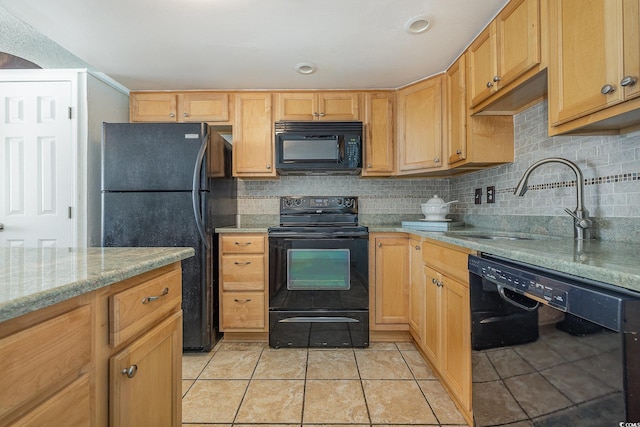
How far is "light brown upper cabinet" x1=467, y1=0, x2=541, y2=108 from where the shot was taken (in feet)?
4.36

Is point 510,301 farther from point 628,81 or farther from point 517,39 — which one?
point 517,39

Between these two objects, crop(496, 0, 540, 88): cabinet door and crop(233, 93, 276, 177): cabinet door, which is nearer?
crop(496, 0, 540, 88): cabinet door

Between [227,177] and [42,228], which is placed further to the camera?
[227,177]

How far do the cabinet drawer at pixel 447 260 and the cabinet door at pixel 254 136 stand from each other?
4.69ft

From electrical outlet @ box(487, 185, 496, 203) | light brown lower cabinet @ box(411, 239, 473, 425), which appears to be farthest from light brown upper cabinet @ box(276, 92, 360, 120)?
light brown lower cabinet @ box(411, 239, 473, 425)

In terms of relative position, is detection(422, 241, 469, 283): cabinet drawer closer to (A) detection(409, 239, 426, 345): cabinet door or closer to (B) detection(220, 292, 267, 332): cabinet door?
(A) detection(409, 239, 426, 345): cabinet door

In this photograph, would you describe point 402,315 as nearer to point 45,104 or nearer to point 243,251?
point 243,251

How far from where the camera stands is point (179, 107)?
2.53 meters

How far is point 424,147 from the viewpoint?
7.79 feet

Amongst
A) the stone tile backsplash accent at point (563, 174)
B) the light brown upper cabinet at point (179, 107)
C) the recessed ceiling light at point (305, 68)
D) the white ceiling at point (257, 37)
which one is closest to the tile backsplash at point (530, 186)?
the stone tile backsplash accent at point (563, 174)

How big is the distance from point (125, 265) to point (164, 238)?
4.73 feet

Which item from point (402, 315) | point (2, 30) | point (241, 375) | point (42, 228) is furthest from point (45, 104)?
point (402, 315)

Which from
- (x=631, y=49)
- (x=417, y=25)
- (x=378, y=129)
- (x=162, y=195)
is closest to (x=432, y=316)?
(x=631, y=49)

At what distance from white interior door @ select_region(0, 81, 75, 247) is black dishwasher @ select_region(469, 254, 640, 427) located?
2819 mm
